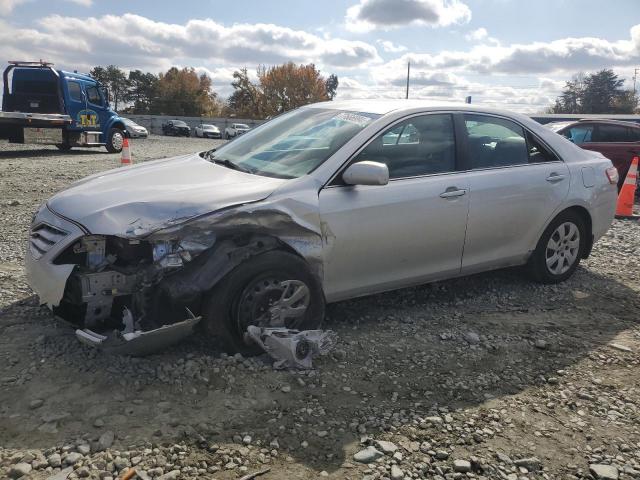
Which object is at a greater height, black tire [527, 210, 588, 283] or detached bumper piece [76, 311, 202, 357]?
black tire [527, 210, 588, 283]

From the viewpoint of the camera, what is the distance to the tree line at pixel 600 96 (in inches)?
2854

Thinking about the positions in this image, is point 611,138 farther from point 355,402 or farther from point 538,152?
point 355,402

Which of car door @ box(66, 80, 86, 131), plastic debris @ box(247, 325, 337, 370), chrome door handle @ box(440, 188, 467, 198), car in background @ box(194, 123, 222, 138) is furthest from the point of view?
car in background @ box(194, 123, 222, 138)

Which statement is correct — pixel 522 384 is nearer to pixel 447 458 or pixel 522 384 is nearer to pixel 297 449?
pixel 447 458

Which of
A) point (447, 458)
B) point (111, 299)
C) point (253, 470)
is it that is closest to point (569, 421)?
point (447, 458)

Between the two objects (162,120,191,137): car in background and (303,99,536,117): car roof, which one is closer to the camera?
(303,99,536,117): car roof

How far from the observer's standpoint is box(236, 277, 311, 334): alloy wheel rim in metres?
3.36

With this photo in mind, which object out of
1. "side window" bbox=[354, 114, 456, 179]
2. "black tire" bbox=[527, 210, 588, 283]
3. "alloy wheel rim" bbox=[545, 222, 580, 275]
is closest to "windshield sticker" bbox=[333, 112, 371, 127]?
"side window" bbox=[354, 114, 456, 179]

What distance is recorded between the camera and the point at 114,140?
18.8 metres

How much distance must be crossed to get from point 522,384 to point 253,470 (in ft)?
5.79

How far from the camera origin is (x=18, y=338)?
11.8 feet

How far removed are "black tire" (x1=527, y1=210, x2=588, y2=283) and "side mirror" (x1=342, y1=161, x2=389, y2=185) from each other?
2009mm

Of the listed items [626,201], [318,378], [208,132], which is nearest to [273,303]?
[318,378]

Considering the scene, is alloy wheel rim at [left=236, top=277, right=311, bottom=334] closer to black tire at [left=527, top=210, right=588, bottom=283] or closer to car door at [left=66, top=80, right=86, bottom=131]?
black tire at [left=527, top=210, right=588, bottom=283]
